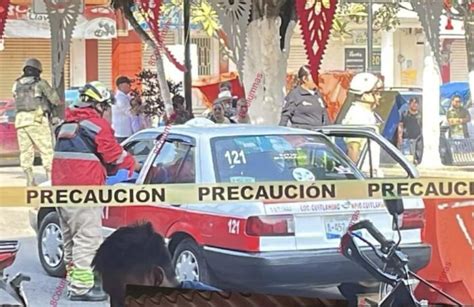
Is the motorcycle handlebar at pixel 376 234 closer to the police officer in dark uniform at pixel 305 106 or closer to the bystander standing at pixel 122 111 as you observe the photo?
the police officer in dark uniform at pixel 305 106

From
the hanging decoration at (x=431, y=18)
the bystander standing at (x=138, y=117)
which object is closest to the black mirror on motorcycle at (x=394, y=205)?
the hanging decoration at (x=431, y=18)

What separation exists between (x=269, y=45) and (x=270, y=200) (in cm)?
56

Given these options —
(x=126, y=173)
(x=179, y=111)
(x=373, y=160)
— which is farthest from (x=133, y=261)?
(x=373, y=160)

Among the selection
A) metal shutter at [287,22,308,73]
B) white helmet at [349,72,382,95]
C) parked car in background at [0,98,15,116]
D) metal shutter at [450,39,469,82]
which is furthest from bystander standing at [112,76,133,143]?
metal shutter at [450,39,469,82]

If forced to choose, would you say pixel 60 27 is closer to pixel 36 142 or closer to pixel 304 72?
pixel 36 142

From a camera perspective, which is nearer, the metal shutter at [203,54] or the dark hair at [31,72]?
the dark hair at [31,72]

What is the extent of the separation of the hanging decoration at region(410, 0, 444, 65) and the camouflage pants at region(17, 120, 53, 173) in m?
1.34

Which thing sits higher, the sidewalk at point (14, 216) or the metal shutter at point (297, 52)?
the metal shutter at point (297, 52)

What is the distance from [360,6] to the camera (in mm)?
3186

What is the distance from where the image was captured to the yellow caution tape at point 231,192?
303 cm

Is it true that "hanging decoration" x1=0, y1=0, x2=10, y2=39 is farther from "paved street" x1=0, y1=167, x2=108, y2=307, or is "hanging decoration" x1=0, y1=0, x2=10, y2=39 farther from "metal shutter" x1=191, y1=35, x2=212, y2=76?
"metal shutter" x1=191, y1=35, x2=212, y2=76

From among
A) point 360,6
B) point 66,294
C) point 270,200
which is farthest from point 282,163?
point 66,294

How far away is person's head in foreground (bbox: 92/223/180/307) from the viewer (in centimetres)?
308

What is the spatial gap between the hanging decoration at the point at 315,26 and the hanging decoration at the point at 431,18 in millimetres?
298
